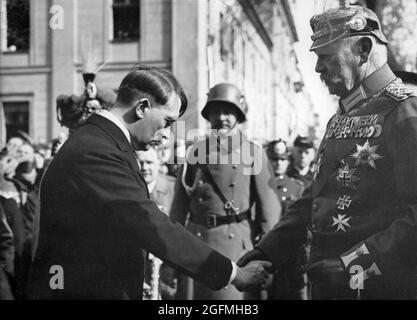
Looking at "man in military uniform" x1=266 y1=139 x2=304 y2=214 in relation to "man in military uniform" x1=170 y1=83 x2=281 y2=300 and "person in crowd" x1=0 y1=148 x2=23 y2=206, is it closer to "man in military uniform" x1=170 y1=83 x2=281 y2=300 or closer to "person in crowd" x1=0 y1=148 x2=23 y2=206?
"man in military uniform" x1=170 y1=83 x2=281 y2=300

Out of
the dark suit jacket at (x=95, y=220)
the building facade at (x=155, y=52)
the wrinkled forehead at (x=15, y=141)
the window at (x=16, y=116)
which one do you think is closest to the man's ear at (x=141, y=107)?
the dark suit jacket at (x=95, y=220)

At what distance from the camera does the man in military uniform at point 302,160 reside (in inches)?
240

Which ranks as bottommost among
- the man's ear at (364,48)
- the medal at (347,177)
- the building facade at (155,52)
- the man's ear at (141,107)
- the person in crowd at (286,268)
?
the person in crowd at (286,268)

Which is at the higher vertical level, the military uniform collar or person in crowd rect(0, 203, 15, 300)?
the military uniform collar

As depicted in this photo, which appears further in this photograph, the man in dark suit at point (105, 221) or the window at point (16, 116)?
the window at point (16, 116)

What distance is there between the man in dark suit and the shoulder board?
3.35ft

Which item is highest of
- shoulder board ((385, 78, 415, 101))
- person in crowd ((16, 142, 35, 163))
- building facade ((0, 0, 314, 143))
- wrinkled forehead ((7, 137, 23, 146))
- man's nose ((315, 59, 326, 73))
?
building facade ((0, 0, 314, 143))

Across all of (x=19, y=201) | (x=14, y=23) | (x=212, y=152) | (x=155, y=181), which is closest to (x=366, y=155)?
(x=212, y=152)

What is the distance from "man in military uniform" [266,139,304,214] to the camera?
225 inches

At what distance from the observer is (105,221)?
8.79 feet

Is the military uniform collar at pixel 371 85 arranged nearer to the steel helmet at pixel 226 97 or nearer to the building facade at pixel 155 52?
the building facade at pixel 155 52

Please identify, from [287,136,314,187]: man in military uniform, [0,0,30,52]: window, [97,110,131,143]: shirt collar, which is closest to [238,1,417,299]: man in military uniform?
[97,110,131,143]: shirt collar

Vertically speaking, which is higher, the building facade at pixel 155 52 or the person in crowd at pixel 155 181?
the building facade at pixel 155 52
